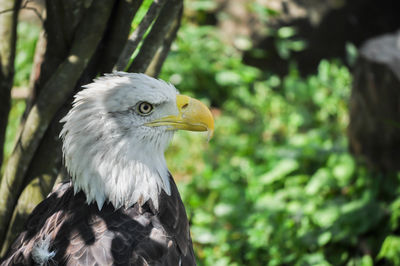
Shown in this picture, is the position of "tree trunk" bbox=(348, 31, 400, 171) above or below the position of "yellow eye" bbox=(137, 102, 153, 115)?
below

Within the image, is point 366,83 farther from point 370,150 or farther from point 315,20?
point 315,20

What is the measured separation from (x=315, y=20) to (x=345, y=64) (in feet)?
2.54

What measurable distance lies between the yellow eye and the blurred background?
706 mm

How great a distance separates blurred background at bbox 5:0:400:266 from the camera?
486cm

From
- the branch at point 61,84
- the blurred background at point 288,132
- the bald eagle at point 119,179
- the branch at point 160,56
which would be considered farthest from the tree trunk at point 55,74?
the bald eagle at point 119,179

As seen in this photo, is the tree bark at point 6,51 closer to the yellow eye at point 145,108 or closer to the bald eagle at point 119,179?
the bald eagle at point 119,179

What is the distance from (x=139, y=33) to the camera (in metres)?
2.97

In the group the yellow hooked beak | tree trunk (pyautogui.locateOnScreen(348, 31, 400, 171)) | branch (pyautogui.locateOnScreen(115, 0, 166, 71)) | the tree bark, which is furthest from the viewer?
tree trunk (pyautogui.locateOnScreen(348, 31, 400, 171))

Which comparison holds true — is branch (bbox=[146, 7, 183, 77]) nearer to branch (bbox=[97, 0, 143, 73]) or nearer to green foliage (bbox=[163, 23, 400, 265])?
branch (bbox=[97, 0, 143, 73])

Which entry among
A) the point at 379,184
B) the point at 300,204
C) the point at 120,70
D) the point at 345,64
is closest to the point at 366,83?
the point at 379,184

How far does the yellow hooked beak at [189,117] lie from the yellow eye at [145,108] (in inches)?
2.7

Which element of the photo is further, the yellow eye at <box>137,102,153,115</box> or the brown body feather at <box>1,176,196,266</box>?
the yellow eye at <box>137,102,153,115</box>

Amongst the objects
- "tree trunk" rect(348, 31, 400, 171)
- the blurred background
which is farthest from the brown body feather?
"tree trunk" rect(348, 31, 400, 171)

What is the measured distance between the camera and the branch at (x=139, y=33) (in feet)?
9.70
